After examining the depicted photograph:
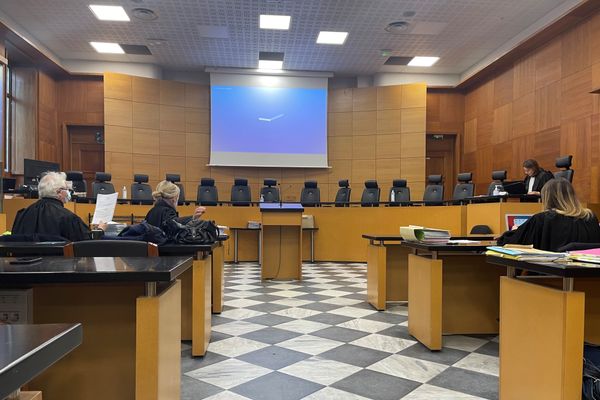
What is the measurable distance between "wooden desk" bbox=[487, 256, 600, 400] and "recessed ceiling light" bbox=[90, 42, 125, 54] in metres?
8.97

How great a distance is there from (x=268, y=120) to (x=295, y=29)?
8.46ft

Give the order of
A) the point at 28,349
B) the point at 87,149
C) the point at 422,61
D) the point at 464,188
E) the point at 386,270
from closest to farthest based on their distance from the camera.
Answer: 1. the point at 28,349
2. the point at 386,270
3. the point at 464,188
4. the point at 422,61
5. the point at 87,149

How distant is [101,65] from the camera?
31.6ft

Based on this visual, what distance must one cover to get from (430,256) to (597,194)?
4.59 metres

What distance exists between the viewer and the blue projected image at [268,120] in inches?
390

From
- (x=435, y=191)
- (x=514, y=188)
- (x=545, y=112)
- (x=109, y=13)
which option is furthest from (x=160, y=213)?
(x=545, y=112)

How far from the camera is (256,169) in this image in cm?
1030

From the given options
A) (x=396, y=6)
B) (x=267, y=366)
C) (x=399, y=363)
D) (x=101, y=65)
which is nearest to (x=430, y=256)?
(x=399, y=363)

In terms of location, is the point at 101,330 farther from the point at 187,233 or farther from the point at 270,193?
the point at 270,193

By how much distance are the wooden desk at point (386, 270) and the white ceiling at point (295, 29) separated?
4593 mm

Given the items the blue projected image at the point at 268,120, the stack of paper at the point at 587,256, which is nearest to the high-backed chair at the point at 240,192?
the blue projected image at the point at 268,120

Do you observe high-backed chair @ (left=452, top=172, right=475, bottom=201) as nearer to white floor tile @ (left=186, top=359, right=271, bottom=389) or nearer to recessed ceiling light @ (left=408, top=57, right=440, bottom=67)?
recessed ceiling light @ (left=408, top=57, right=440, bottom=67)

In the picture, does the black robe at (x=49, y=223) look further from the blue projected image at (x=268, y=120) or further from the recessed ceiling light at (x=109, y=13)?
the blue projected image at (x=268, y=120)

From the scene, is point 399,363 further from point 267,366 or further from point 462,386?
point 267,366
